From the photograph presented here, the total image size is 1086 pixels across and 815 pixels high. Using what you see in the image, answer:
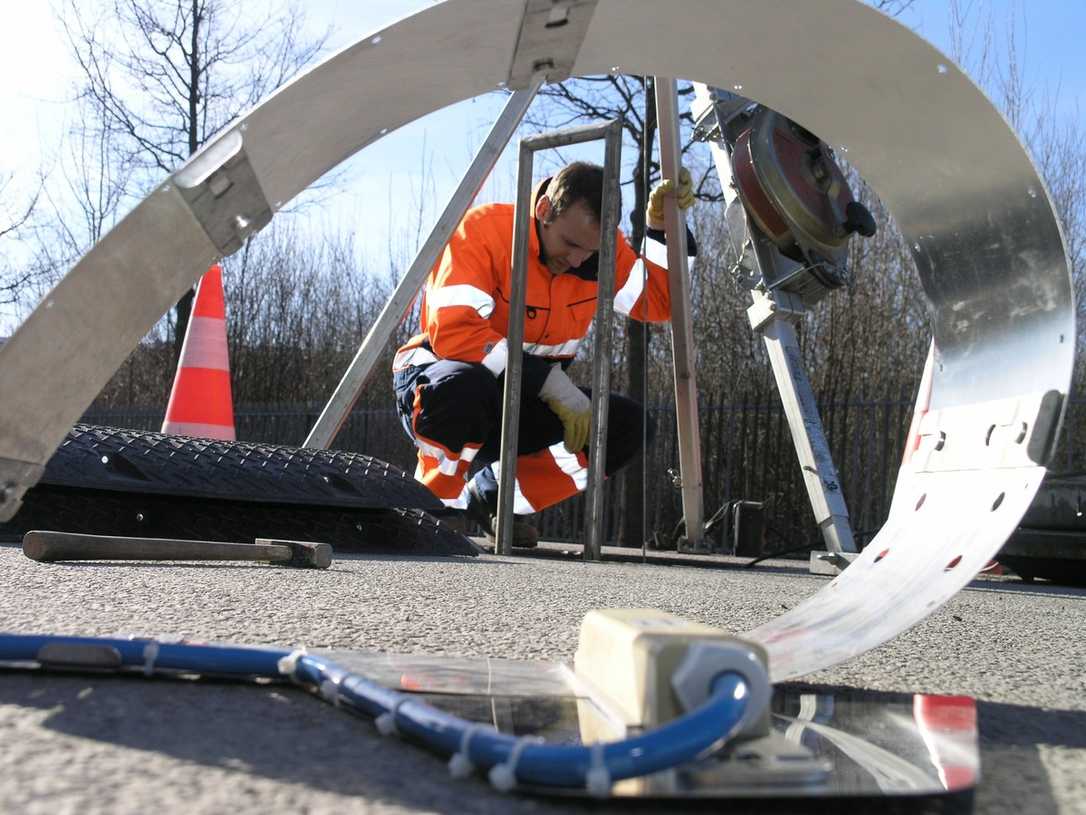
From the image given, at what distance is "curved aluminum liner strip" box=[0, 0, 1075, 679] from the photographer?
44.9 inches

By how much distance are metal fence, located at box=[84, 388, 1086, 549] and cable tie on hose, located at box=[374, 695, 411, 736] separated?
7478 millimetres

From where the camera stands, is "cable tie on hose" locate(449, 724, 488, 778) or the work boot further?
the work boot

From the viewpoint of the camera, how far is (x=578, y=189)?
4.56m

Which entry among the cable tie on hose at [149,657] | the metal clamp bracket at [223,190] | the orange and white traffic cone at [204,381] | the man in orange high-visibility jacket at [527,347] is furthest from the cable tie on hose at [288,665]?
the orange and white traffic cone at [204,381]

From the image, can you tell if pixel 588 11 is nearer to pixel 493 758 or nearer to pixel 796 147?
pixel 493 758

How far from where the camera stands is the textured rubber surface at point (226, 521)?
2.90 m

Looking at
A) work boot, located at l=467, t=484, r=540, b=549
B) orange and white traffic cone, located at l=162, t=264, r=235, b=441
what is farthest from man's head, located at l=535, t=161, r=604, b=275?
orange and white traffic cone, located at l=162, t=264, r=235, b=441

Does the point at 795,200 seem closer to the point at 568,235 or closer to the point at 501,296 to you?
the point at 568,235

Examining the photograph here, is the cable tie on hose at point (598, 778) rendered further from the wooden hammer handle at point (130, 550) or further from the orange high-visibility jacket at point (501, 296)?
the orange high-visibility jacket at point (501, 296)

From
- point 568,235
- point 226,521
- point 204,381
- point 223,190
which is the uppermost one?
point 568,235

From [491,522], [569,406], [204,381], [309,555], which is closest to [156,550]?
[309,555]

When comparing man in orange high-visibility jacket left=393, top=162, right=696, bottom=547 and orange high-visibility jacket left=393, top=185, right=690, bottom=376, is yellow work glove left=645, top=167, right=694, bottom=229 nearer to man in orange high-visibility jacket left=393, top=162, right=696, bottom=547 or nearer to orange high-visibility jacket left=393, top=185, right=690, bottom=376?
man in orange high-visibility jacket left=393, top=162, right=696, bottom=547

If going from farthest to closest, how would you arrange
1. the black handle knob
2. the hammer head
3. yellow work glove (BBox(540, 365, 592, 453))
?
yellow work glove (BBox(540, 365, 592, 453)) < the black handle knob < the hammer head

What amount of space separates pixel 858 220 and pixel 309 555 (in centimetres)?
194
